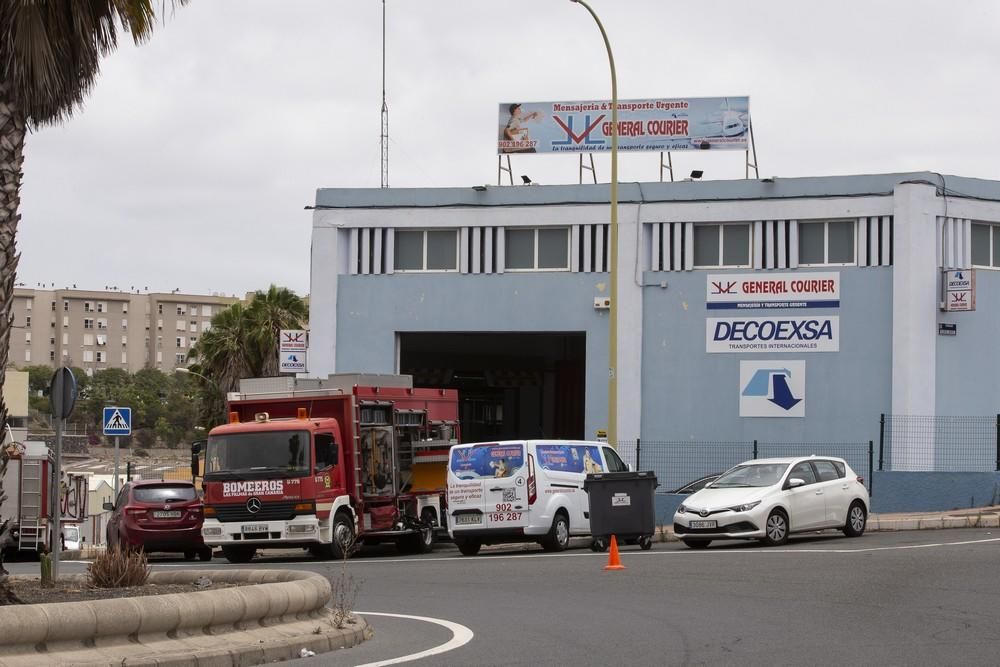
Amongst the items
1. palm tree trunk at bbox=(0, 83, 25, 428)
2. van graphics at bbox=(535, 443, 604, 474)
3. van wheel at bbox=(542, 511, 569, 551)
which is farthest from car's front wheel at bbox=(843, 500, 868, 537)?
palm tree trunk at bbox=(0, 83, 25, 428)

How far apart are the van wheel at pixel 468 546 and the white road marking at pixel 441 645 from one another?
999cm

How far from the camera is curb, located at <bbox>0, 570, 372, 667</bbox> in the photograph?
941cm

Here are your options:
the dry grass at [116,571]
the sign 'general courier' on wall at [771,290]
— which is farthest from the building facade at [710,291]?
the dry grass at [116,571]

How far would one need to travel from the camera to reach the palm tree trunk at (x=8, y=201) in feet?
40.0

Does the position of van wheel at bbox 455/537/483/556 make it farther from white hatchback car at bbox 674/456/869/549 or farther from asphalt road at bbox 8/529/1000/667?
white hatchback car at bbox 674/456/869/549

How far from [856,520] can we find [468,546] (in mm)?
6611

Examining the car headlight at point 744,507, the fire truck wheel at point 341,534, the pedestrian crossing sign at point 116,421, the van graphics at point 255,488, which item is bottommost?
the fire truck wheel at point 341,534

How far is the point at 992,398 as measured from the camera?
3534 centimetres

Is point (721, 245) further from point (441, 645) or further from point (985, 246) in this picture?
point (441, 645)

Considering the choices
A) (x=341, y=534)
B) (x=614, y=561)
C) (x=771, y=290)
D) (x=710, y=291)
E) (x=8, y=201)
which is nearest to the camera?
(x=8, y=201)

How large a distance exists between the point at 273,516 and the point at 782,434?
15845mm

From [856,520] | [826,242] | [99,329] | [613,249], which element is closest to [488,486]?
[856,520]

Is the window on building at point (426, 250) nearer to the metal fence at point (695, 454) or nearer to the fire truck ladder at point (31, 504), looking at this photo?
the metal fence at point (695, 454)

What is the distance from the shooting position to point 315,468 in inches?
942
